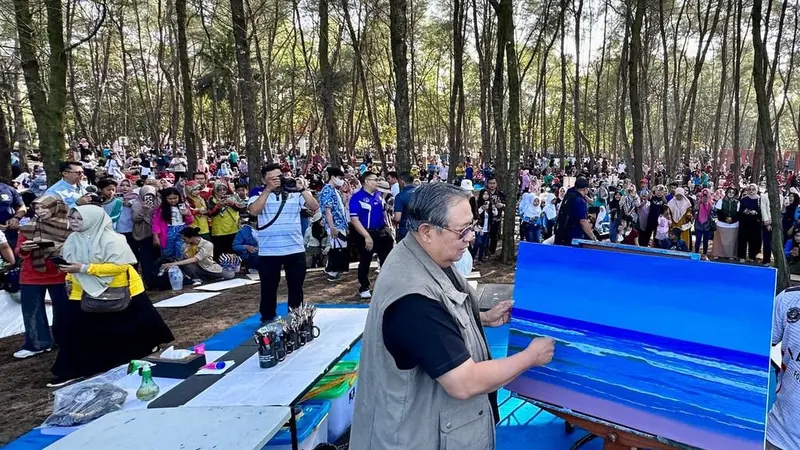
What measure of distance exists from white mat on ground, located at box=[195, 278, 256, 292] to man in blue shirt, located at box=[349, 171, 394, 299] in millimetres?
2343

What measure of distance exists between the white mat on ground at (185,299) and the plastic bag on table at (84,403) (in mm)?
4013

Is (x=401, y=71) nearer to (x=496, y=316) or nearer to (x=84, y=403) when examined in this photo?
(x=84, y=403)

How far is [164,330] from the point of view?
4.92 meters

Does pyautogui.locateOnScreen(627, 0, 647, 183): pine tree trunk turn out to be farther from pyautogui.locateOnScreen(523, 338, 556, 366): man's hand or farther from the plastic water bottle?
pyautogui.locateOnScreen(523, 338, 556, 366): man's hand

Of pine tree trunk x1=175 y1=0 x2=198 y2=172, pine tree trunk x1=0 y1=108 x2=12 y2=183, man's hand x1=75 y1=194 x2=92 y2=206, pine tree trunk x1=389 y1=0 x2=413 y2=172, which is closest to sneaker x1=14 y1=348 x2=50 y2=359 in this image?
man's hand x1=75 y1=194 x2=92 y2=206

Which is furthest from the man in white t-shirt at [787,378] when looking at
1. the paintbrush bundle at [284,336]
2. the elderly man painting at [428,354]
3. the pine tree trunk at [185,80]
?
the pine tree trunk at [185,80]

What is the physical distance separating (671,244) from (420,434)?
34.6 ft

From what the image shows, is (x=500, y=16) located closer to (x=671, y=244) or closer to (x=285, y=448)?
(x=671, y=244)

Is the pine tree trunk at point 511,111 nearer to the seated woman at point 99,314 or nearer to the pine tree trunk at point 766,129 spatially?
the pine tree trunk at point 766,129

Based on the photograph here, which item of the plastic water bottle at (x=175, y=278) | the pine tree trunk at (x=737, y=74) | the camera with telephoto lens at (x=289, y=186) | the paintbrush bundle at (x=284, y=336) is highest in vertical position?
the pine tree trunk at (x=737, y=74)

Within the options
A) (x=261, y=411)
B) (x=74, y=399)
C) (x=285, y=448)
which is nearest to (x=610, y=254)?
(x=261, y=411)

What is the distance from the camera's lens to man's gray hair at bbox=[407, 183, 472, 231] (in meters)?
1.68

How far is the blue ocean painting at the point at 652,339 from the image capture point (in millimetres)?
1938

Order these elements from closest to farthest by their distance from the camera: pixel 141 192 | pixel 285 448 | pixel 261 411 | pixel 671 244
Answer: pixel 261 411 → pixel 285 448 → pixel 141 192 → pixel 671 244
